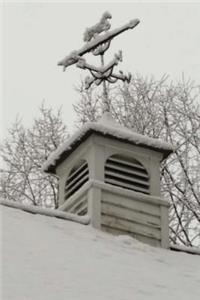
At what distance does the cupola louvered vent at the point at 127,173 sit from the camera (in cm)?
797

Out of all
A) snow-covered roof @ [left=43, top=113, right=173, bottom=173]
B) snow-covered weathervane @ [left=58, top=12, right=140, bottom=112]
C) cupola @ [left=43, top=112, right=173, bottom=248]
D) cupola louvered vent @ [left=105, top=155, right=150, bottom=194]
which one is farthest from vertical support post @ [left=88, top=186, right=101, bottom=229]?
snow-covered weathervane @ [left=58, top=12, right=140, bottom=112]

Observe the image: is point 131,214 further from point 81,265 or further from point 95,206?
point 81,265

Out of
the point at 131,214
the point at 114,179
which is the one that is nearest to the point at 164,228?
the point at 131,214

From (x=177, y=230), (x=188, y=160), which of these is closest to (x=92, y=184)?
(x=177, y=230)

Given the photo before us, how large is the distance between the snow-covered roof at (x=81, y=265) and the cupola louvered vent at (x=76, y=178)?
90 centimetres

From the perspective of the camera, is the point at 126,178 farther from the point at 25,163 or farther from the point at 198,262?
the point at 25,163

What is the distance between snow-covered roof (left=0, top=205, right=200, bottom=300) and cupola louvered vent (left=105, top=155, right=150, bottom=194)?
2.78 feet

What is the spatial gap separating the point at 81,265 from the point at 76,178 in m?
2.50

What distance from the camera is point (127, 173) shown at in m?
8.09

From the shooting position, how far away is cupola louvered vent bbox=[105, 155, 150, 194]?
7969 millimetres

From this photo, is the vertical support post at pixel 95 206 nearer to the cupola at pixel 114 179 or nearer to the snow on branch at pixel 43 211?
the cupola at pixel 114 179

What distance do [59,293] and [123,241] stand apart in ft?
7.69

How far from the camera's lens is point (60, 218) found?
7.27m

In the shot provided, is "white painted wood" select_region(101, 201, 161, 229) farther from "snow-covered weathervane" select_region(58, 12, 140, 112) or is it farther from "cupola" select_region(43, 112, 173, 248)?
"snow-covered weathervane" select_region(58, 12, 140, 112)
